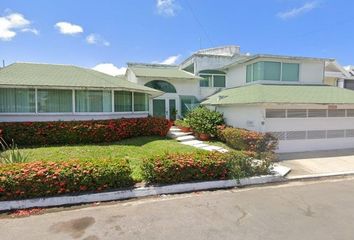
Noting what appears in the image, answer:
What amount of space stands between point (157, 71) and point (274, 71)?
11.3m

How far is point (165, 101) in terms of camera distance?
2178 centimetres

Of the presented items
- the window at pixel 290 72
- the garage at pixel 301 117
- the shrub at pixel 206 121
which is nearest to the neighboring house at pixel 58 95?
the shrub at pixel 206 121

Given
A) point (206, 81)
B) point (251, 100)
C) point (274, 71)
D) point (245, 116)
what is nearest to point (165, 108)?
point (206, 81)

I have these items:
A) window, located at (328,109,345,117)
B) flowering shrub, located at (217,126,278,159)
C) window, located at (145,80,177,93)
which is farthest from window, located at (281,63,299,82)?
window, located at (145,80,177,93)

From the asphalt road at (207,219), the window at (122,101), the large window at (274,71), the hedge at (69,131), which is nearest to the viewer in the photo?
the asphalt road at (207,219)

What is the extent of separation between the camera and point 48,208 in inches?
225

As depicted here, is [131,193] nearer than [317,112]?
Yes

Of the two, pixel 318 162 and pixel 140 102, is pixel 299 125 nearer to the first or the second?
pixel 318 162

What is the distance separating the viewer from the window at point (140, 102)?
1496 centimetres

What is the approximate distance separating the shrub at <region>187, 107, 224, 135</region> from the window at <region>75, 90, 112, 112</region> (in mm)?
5126

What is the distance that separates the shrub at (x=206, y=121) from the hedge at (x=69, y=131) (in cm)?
364

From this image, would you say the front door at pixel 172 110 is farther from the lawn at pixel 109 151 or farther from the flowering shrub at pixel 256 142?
the flowering shrub at pixel 256 142

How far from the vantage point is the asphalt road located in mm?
4426

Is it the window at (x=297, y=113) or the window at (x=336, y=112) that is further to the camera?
the window at (x=336, y=112)
